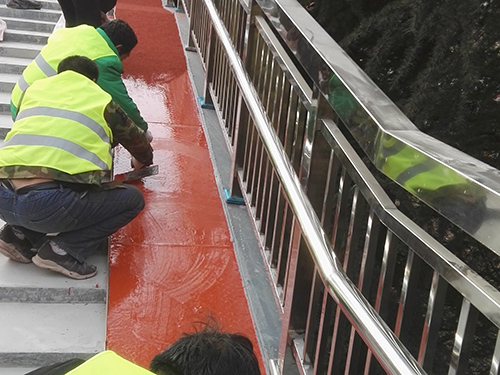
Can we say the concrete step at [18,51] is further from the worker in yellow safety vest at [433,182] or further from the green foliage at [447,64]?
the worker in yellow safety vest at [433,182]

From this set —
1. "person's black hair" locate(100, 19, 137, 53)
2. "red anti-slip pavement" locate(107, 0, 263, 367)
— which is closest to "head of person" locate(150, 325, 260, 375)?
"red anti-slip pavement" locate(107, 0, 263, 367)

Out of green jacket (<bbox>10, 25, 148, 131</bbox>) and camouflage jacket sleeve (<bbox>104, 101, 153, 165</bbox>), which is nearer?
camouflage jacket sleeve (<bbox>104, 101, 153, 165</bbox>)

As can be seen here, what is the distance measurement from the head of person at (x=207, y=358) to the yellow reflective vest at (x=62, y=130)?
1770 millimetres

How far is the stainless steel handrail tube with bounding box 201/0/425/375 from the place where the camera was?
163 centimetres

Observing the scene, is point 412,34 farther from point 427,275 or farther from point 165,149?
point 165,149

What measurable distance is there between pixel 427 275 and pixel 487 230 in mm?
1460

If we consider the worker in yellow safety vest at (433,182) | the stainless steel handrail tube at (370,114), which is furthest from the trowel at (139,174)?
the worker in yellow safety vest at (433,182)

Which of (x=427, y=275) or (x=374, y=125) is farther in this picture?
(x=427, y=275)

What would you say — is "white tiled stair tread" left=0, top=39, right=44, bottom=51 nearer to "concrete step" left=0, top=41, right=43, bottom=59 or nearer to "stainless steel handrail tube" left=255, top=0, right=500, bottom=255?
"concrete step" left=0, top=41, right=43, bottom=59

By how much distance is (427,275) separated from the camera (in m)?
2.69

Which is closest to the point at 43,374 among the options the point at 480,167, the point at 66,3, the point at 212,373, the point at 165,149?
the point at 212,373

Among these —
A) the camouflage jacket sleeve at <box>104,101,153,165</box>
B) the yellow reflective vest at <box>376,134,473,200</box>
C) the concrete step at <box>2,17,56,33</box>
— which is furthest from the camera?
the concrete step at <box>2,17,56,33</box>

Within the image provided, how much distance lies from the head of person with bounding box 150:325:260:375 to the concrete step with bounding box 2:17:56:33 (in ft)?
23.8

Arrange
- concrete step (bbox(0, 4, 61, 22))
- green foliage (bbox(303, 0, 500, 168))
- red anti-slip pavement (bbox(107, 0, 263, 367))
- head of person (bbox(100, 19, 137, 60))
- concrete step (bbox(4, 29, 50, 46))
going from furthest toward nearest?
concrete step (bbox(0, 4, 61, 22)) → concrete step (bbox(4, 29, 50, 46)) → head of person (bbox(100, 19, 137, 60)) → red anti-slip pavement (bbox(107, 0, 263, 367)) → green foliage (bbox(303, 0, 500, 168))
